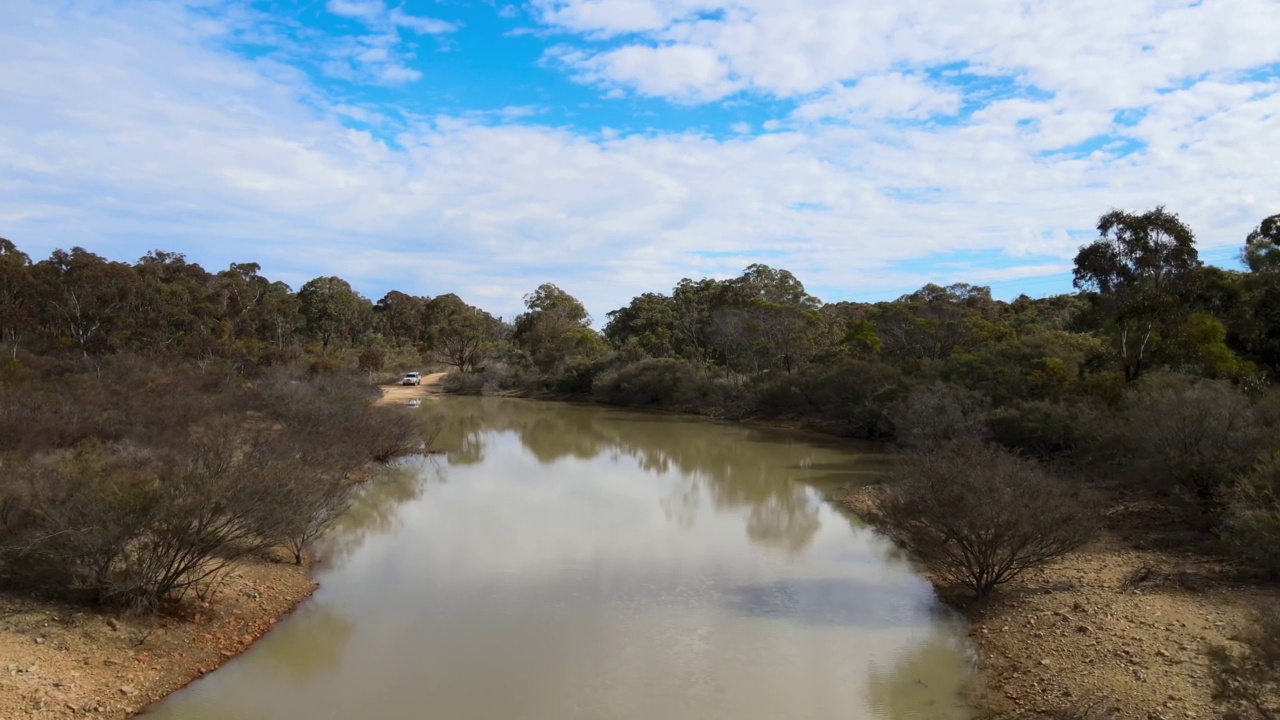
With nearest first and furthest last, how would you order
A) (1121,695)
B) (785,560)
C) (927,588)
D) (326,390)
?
(1121,695), (927,588), (785,560), (326,390)

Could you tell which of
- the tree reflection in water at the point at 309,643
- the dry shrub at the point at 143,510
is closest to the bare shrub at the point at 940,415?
the tree reflection in water at the point at 309,643

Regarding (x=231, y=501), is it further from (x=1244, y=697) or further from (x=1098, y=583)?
(x=1098, y=583)

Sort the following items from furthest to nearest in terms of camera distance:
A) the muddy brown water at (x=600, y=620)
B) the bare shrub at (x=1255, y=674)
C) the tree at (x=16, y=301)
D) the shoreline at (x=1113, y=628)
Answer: the tree at (x=16, y=301) → the muddy brown water at (x=600, y=620) → the shoreline at (x=1113, y=628) → the bare shrub at (x=1255, y=674)

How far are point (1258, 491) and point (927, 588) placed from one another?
14.1 feet

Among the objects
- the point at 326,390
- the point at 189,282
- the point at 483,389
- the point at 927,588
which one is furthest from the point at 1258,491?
the point at 483,389

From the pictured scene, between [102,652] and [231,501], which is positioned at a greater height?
[231,501]

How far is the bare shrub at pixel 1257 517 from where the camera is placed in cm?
849

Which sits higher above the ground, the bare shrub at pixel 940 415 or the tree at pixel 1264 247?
the tree at pixel 1264 247

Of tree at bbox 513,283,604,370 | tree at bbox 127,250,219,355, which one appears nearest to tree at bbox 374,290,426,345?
tree at bbox 513,283,604,370

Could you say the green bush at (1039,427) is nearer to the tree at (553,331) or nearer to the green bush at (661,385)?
the green bush at (661,385)

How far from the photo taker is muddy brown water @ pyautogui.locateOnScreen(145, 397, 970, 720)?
297 inches

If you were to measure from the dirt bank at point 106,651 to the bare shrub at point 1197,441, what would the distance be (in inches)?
525

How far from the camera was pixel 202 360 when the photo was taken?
3020cm

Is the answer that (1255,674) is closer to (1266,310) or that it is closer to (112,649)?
(112,649)
